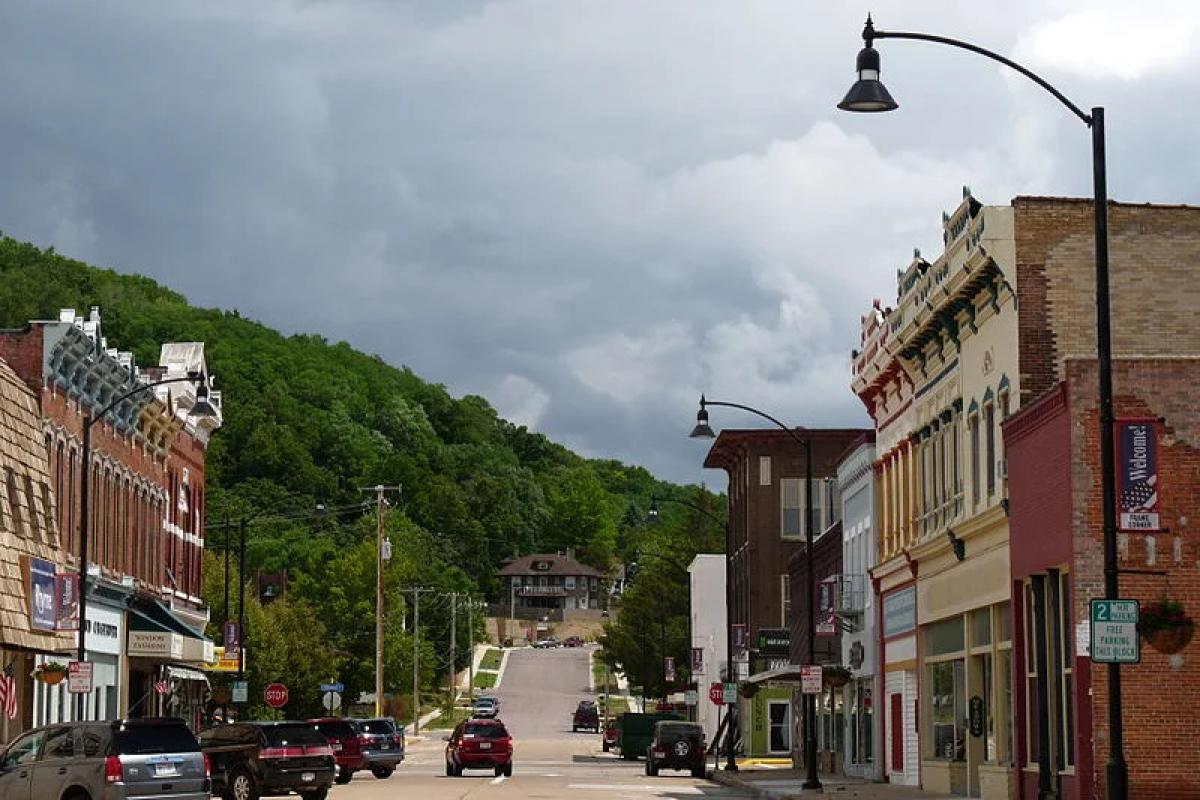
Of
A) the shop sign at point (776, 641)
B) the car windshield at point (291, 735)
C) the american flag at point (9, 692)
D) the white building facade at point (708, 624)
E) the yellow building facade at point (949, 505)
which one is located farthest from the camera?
the white building facade at point (708, 624)

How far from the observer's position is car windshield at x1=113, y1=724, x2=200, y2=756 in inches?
1226

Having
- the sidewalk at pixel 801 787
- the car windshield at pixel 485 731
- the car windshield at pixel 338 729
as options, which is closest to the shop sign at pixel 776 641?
the sidewalk at pixel 801 787

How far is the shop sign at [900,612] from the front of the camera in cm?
5150

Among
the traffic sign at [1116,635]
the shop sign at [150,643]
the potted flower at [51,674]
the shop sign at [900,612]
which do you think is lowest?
the potted flower at [51,674]

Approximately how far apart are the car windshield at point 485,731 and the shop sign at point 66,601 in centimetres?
1626

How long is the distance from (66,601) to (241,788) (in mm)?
10331

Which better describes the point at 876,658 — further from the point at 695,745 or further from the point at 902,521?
the point at 695,745

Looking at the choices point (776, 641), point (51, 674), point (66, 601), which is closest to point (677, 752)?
point (776, 641)

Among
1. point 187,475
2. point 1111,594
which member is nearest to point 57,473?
point 187,475

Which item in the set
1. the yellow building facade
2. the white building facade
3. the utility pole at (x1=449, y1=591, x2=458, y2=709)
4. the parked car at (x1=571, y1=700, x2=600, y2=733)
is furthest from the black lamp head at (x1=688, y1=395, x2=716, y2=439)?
the utility pole at (x1=449, y1=591, x2=458, y2=709)

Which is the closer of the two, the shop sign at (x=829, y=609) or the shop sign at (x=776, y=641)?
the shop sign at (x=829, y=609)

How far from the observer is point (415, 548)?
195 meters

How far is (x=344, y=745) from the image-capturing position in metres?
59.9

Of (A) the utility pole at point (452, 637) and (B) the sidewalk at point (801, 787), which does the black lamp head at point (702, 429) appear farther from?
(A) the utility pole at point (452, 637)
